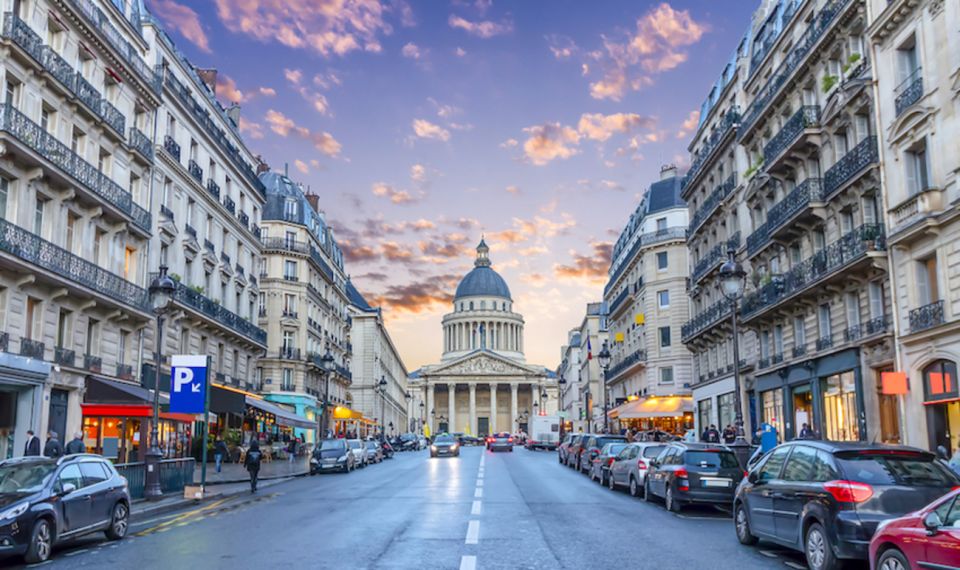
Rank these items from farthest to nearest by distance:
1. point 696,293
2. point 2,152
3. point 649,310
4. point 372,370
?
point 372,370
point 649,310
point 696,293
point 2,152

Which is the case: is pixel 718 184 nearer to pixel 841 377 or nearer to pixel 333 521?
pixel 841 377

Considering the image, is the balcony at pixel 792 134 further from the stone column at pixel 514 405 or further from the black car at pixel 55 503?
the stone column at pixel 514 405

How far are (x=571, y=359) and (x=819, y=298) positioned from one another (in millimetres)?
103741

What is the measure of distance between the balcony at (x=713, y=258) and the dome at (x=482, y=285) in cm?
13672


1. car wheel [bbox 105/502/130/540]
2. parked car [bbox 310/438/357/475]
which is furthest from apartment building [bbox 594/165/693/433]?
car wheel [bbox 105/502/130/540]

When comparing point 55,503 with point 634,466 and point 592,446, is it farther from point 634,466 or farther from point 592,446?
point 592,446

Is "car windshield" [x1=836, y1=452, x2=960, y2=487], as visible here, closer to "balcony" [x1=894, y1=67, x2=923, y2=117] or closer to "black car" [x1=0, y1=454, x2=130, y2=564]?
"black car" [x1=0, y1=454, x2=130, y2=564]

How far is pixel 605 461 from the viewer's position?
92.7 feet

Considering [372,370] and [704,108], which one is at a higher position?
[704,108]

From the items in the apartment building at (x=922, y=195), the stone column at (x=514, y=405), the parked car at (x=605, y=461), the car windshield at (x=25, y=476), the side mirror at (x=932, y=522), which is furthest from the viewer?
the stone column at (x=514, y=405)

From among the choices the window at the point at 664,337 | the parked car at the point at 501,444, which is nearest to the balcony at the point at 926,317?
the window at the point at 664,337

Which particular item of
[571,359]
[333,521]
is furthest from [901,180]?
[571,359]

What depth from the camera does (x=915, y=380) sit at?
24.0m

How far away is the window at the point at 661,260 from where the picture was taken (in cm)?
6169
